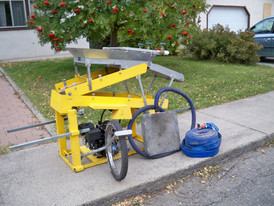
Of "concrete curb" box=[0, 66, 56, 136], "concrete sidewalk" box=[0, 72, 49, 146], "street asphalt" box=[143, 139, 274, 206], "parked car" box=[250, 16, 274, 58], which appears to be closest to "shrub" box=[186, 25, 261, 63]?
"parked car" box=[250, 16, 274, 58]

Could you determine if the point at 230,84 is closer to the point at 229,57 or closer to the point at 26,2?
the point at 229,57

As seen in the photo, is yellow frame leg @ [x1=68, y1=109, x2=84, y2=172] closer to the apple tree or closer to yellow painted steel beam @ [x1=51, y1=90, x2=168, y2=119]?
yellow painted steel beam @ [x1=51, y1=90, x2=168, y2=119]

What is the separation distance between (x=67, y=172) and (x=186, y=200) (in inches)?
56.0

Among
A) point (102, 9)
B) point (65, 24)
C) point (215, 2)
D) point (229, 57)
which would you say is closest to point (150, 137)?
point (102, 9)

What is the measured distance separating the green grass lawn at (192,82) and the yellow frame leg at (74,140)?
2.00m

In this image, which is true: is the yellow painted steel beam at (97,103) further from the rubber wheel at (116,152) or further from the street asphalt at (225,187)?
the street asphalt at (225,187)

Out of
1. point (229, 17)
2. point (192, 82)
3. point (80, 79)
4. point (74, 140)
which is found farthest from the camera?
point (229, 17)

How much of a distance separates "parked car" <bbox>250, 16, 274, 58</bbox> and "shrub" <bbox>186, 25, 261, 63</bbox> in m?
0.92

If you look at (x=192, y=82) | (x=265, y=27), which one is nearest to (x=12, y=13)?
(x=192, y=82)

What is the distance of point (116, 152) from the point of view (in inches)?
146

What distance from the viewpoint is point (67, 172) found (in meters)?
3.67

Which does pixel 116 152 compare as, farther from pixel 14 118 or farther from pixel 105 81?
pixel 14 118

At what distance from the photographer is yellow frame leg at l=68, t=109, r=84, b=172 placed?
137 inches

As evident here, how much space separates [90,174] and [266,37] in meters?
10.5
